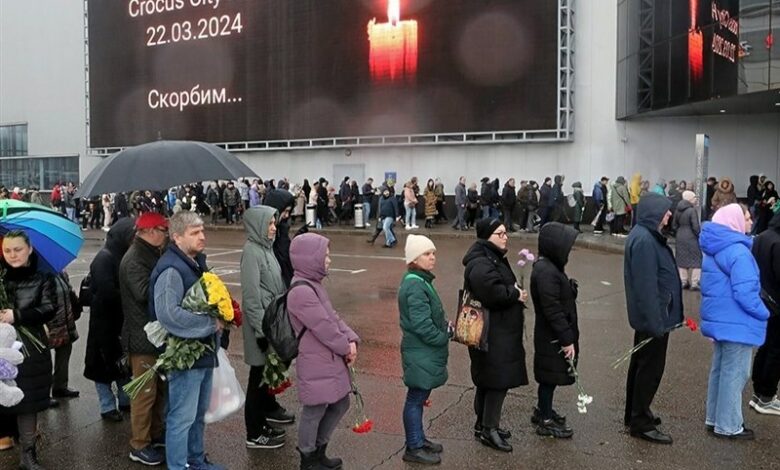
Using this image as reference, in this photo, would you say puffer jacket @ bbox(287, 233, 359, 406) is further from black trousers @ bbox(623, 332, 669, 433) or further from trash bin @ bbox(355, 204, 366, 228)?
trash bin @ bbox(355, 204, 366, 228)

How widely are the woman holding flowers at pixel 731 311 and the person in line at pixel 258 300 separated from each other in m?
3.25

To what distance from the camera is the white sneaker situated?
19.6ft

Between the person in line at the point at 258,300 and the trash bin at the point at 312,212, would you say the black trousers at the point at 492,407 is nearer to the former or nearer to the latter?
the person in line at the point at 258,300

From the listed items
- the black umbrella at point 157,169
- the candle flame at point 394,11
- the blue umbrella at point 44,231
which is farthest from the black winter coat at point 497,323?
the candle flame at point 394,11

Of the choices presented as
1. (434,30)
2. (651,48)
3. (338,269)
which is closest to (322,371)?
(338,269)

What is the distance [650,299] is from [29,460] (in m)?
4.44

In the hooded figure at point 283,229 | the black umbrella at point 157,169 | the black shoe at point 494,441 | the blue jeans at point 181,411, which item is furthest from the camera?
the hooded figure at point 283,229

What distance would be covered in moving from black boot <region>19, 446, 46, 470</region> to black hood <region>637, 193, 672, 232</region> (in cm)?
459

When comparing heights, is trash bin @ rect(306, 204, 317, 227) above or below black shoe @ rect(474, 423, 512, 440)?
above

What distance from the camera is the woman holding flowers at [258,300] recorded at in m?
5.24

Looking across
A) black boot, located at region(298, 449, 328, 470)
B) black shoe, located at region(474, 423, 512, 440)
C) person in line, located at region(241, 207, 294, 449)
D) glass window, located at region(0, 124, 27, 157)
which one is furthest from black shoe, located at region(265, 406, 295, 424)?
glass window, located at region(0, 124, 27, 157)

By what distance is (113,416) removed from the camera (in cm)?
596

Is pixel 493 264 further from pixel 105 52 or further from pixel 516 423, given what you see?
pixel 105 52

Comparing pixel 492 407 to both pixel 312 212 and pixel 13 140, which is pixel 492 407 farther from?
pixel 13 140
